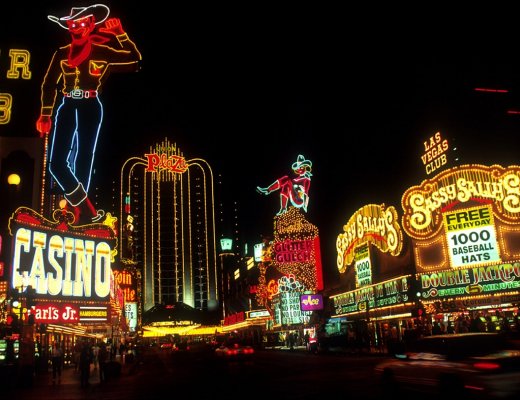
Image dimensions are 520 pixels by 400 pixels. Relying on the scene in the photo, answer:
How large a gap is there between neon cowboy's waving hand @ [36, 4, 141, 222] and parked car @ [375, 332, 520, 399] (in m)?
29.2

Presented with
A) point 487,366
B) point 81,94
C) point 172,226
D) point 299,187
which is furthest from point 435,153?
point 172,226

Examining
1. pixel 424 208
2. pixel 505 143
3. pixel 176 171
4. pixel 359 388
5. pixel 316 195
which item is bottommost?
pixel 359 388

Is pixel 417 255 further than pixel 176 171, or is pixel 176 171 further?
pixel 176 171

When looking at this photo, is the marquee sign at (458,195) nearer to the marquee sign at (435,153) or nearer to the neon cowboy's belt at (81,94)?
the marquee sign at (435,153)

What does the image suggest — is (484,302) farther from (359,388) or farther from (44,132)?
(44,132)

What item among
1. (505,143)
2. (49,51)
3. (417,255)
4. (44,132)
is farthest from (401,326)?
(49,51)

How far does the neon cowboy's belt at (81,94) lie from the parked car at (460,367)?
31.8 meters

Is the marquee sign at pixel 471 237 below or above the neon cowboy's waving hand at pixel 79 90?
below

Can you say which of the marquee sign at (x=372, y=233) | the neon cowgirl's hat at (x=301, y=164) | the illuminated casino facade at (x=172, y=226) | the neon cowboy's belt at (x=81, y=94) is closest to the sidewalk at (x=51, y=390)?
the marquee sign at (x=372, y=233)

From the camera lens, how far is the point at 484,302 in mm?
32625

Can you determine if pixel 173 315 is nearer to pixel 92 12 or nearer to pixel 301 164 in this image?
pixel 301 164

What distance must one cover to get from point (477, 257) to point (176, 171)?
13965cm

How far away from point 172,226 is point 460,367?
534ft

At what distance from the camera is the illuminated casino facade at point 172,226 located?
166500mm
